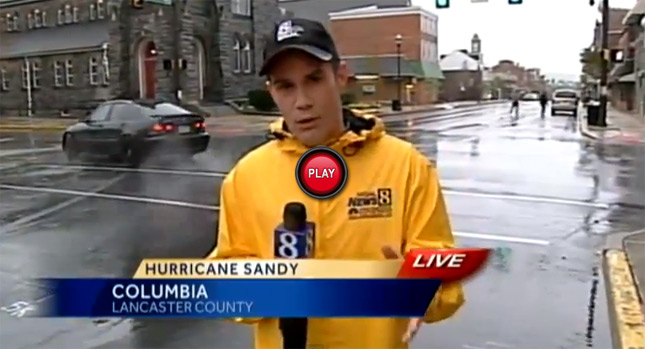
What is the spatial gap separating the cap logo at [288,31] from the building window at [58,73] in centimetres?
2046

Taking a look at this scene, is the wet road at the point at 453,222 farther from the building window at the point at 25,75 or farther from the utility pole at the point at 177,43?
the building window at the point at 25,75

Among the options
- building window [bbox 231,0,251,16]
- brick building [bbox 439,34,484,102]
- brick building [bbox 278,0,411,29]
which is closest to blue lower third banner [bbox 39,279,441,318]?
brick building [bbox 278,0,411,29]

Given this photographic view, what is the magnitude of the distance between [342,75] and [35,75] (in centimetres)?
2410

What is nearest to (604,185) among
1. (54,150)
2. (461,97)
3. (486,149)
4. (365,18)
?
(461,97)

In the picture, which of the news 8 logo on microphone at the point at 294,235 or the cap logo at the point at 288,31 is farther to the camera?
the cap logo at the point at 288,31

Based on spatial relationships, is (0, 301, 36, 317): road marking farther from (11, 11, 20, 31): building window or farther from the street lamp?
(11, 11, 20, 31): building window

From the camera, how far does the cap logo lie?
1630mm

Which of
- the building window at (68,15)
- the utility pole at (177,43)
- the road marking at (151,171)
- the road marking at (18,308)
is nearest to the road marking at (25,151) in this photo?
the road marking at (151,171)

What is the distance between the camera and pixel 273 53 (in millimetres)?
1632

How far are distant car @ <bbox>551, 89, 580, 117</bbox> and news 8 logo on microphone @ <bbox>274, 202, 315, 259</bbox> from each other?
4432 centimetres

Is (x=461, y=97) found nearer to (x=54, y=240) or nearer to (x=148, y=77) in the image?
(x=54, y=240)

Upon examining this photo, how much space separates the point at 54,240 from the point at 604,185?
350 inches

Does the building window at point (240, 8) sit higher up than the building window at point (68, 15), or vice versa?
the building window at point (68, 15)

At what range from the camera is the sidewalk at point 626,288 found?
4691 mm
